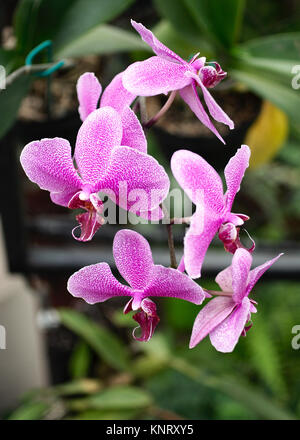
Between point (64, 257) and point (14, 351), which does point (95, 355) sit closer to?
point (14, 351)

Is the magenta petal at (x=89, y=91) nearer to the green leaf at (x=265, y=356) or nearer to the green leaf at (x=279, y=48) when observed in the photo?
the green leaf at (x=279, y=48)

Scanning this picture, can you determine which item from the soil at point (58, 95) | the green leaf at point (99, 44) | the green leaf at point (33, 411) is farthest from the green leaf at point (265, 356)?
the green leaf at point (99, 44)

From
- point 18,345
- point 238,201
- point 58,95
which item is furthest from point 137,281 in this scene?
point 238,201

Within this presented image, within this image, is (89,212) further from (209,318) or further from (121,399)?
(121,399)

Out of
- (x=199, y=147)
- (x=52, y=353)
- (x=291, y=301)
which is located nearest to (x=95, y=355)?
(x=52, y=353)

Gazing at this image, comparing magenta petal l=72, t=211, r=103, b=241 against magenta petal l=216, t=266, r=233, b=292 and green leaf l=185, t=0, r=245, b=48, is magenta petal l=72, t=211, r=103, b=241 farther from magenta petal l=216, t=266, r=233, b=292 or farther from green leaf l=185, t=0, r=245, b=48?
green leaf l=185, t=0, r=245, b=48
